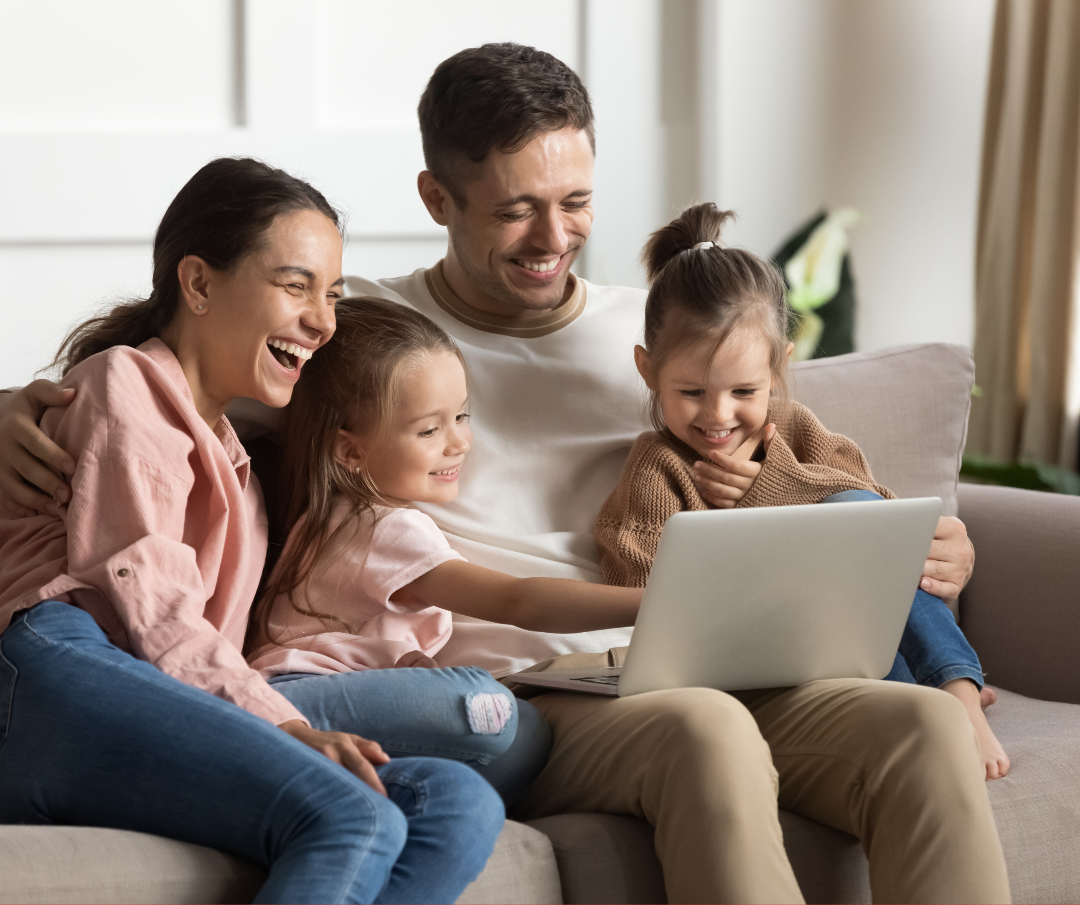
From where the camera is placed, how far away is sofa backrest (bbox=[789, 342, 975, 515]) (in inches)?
67.4

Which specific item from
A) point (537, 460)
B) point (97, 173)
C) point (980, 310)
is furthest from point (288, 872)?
point (980, 310)

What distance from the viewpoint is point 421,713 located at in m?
1.10

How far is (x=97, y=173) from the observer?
7.54 feet

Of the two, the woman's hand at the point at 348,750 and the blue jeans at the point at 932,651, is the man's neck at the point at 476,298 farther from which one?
the woman's hand at the point at 348,750

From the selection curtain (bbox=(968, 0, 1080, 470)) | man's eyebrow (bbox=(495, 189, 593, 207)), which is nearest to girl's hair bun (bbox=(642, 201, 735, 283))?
man's eyebrow (bbox=(495, 189, 593, 207))

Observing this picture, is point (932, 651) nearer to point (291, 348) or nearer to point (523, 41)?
point (291, 348)

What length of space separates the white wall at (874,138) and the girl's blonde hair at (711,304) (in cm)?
133

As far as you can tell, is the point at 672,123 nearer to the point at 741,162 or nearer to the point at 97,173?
the point at 741,162

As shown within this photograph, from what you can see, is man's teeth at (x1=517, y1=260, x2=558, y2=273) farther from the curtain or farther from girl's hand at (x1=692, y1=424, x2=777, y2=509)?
the curtain

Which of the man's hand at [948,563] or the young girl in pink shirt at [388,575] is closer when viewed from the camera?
the young girl in pink shirt at [388,575]

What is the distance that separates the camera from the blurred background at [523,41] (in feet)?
7.55

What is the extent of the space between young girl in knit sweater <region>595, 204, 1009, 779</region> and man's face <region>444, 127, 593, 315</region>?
5.9 inches

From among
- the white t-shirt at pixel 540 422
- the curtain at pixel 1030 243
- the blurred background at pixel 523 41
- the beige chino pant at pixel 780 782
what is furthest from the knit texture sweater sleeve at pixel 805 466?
the curtain at pixel 1030 243

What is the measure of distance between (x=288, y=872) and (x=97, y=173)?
181cm
